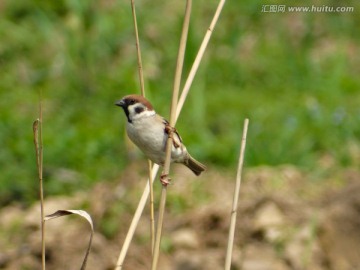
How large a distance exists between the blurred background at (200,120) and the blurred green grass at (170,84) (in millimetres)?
11

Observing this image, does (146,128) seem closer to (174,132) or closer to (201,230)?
(174,132)

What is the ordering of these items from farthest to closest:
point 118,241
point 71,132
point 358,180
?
1. point 71,132
2. point 358,180
3. point 118,241

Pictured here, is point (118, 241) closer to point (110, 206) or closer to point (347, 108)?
point (110, 206)

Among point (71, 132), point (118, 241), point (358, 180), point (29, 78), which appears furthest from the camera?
point (29, 78)

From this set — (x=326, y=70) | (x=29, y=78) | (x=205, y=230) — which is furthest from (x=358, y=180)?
(x=29, y=78)

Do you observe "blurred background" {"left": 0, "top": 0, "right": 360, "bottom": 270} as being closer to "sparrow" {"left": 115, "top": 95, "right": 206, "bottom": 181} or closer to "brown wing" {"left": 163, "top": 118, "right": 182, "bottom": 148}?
"brown wing" {"left": 163, "top": 118, "right": 182, "bottom": 148}

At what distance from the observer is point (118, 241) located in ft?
17.6

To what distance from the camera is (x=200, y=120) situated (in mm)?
7008

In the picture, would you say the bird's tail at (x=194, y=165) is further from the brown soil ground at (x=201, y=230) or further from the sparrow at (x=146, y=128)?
the brown soil ground at (x=201, y=230)

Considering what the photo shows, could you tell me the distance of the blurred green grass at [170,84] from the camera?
646 centimetres

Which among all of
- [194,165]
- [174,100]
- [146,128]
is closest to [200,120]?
[194,165]

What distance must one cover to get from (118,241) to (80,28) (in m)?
2.54

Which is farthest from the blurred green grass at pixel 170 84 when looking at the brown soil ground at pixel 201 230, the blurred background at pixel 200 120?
the brown soil ground at pixel 201 230

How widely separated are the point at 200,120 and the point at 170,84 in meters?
0.65
